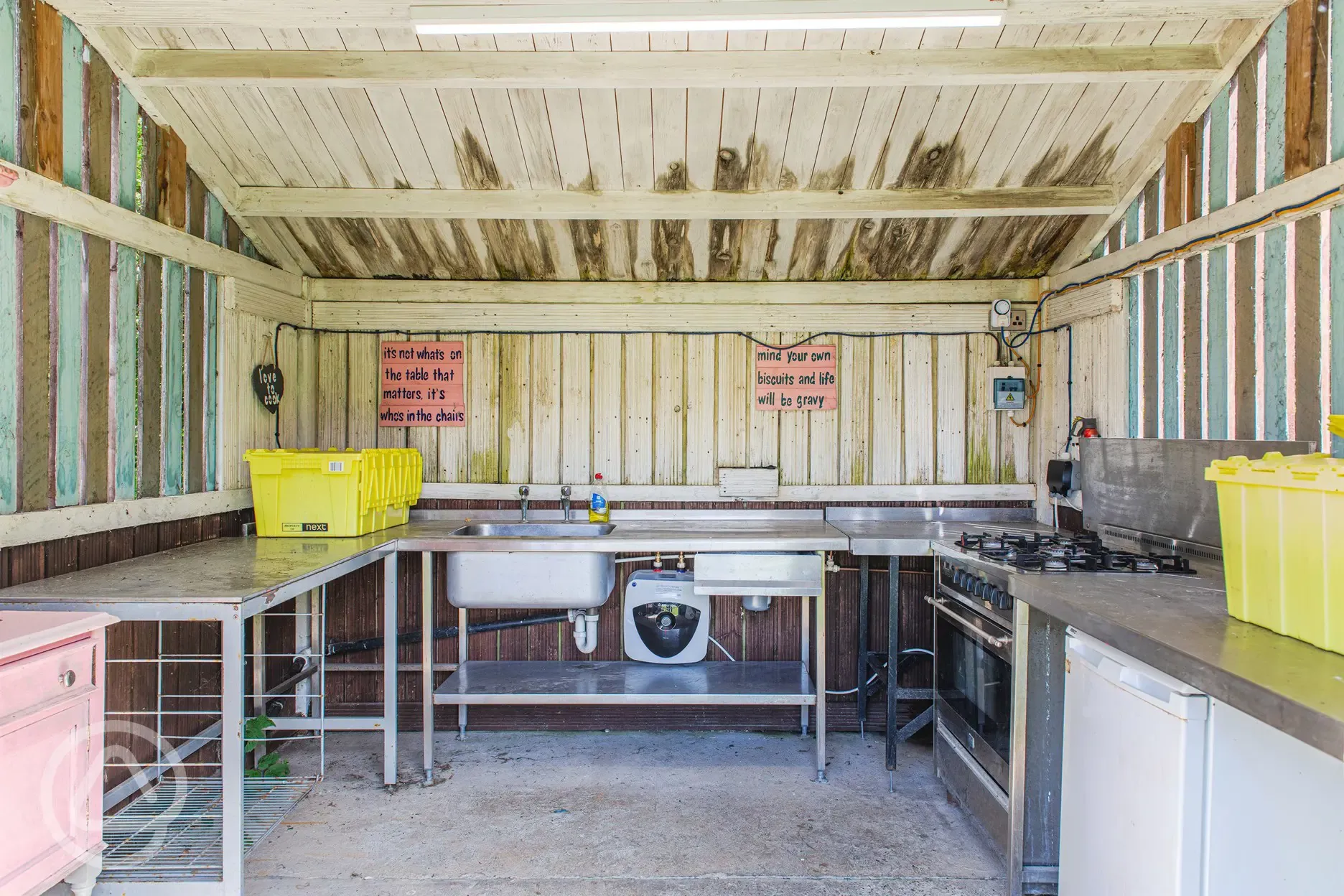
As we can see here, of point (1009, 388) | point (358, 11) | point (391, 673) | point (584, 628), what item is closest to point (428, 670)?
point (391, 673)

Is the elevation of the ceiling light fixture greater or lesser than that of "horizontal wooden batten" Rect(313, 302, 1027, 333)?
greater

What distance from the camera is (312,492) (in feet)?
10.9

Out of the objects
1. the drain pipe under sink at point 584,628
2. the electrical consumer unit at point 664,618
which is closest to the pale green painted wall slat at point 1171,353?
the electrical consumer unit at point 664,618

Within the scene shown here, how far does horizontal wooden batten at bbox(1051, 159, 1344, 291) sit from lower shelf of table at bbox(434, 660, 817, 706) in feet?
7.89

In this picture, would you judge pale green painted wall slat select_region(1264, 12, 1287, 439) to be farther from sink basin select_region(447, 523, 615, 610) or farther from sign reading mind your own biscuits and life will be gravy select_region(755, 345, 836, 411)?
sink basin select_region(447, 523, 615, 610)

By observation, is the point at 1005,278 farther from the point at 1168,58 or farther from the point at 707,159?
the point at 707,159

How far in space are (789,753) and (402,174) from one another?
336 cm

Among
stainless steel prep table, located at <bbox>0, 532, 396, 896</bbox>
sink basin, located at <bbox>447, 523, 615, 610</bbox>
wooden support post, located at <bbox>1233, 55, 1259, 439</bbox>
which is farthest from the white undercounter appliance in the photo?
stainless steel prep table, located at <bbox>0, 532, 396, 896</bbox>

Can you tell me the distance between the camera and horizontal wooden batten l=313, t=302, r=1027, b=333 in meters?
4.00

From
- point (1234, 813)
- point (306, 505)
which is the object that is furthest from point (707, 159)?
point (1234, 813)

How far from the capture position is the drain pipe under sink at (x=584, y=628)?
383 cm

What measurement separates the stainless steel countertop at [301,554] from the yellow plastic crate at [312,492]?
0.07 m

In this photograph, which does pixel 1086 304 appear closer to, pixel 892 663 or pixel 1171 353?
pixel 1171 353

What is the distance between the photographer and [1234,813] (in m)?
1.57
